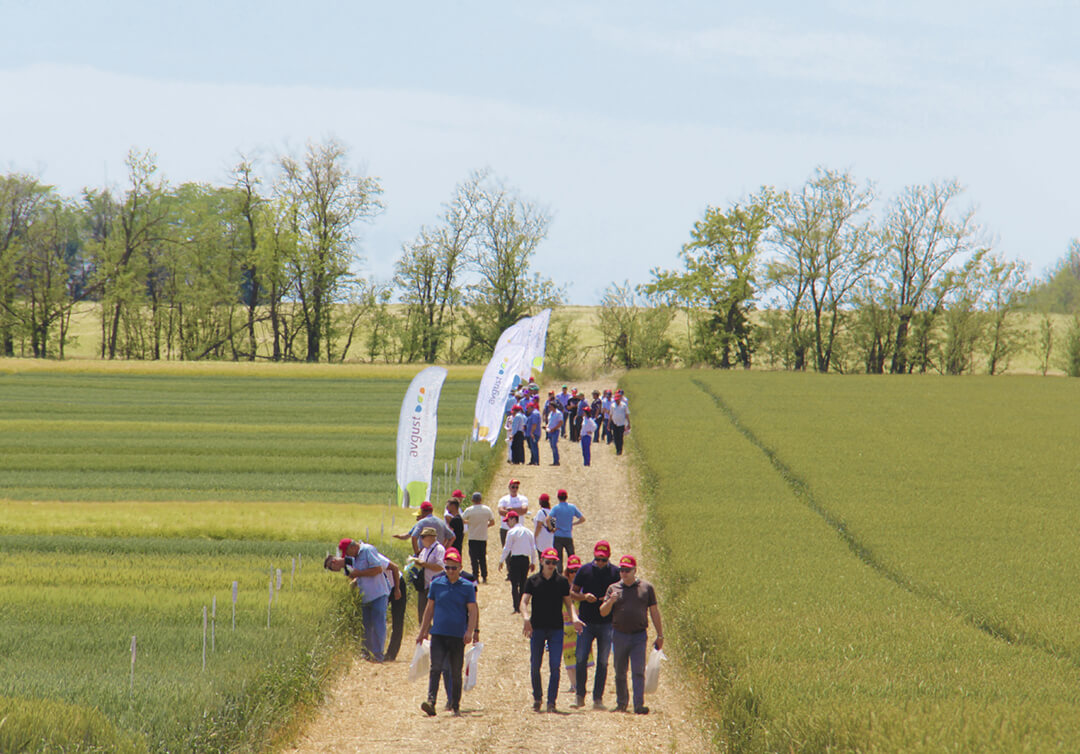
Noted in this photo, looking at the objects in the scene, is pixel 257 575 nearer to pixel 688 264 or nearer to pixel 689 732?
pixel 689 732

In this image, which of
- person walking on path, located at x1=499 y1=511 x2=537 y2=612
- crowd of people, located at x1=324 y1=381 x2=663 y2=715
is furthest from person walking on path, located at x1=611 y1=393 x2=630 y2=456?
crowd of people, located at x1=324 y1=381 x2=663 y2=715

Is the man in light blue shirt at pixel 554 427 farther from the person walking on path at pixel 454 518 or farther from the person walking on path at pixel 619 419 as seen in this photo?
the person walking on path at pixel 454 518

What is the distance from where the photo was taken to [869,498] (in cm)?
2427

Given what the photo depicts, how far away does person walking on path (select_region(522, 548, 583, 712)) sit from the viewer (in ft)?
38.7

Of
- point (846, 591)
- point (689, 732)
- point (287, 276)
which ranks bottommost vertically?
point (689, 732)

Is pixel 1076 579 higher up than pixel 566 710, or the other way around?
pixel 1076 579

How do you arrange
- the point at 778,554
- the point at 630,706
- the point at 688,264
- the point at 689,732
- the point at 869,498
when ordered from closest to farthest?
1. the point at 689,732
2. the point at 630,706
3. the point at 778,554
4. the point at 869,498
5. the point at 688,264

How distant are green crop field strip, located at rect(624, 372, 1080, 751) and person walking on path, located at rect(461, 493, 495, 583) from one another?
138 inches

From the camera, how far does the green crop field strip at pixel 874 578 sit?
376 inches

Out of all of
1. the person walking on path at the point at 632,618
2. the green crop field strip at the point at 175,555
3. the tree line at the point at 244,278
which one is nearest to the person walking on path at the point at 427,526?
the green crop field strip at the point at 175,555

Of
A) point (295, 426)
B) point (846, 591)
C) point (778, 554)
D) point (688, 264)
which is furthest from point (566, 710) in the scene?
point (688, 264)

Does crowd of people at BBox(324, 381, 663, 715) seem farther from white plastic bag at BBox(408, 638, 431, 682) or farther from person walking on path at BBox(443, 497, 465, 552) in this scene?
person walking on path at BBox(443, 497, 465, 552)

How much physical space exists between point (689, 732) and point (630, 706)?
107cm

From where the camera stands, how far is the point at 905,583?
54.4 feet
